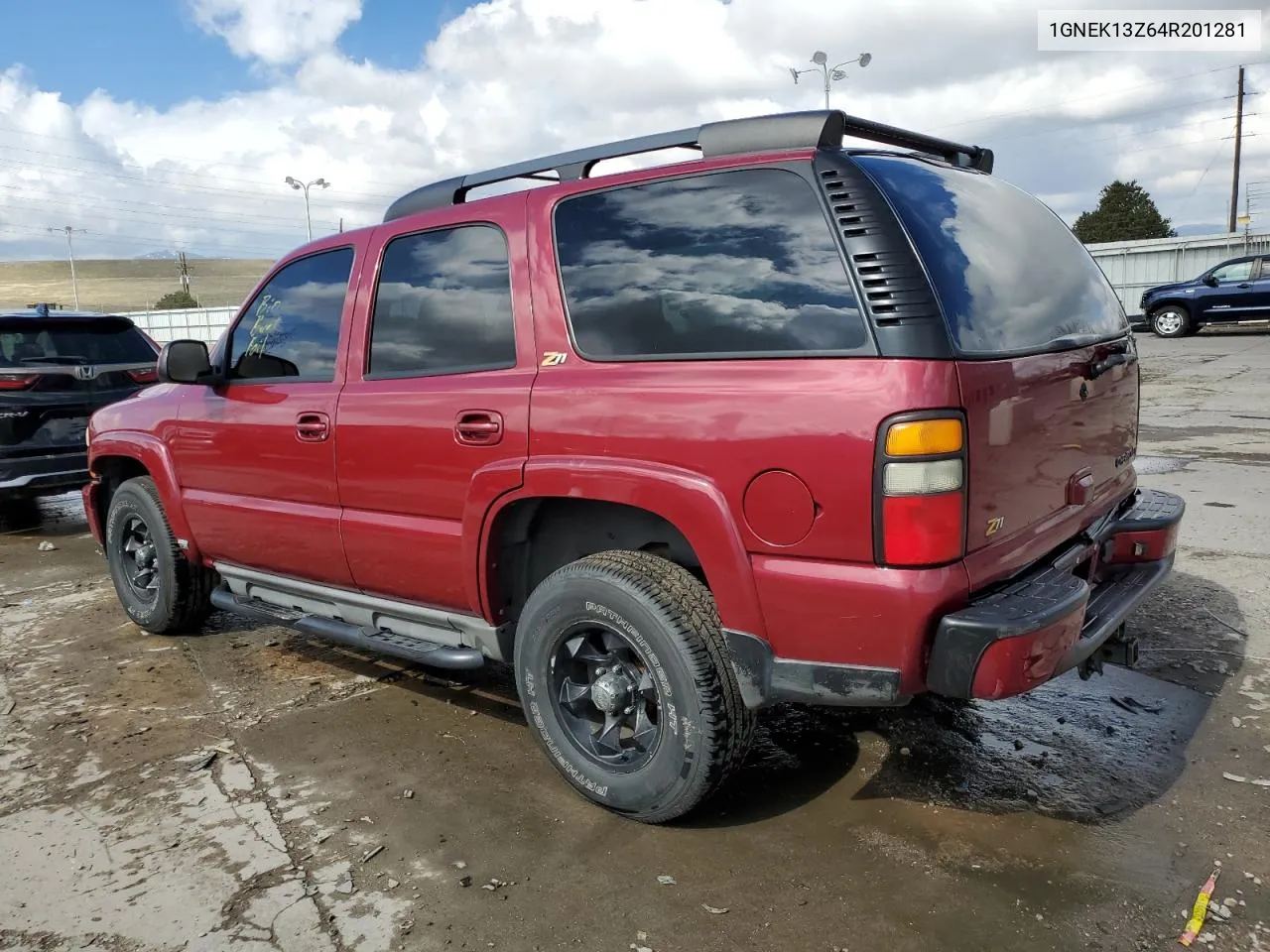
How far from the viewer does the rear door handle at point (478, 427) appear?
3100 millimetres

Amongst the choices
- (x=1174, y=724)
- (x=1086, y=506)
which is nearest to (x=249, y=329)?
(x=1086, y=506)

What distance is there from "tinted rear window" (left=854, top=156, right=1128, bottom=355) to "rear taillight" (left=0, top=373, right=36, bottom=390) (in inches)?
271

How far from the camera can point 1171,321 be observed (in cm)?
2114

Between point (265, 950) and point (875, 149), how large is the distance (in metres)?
2.70

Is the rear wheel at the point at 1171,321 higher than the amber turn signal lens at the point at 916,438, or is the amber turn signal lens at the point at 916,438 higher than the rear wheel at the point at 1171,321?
the rear wheel at the point at 1171,321

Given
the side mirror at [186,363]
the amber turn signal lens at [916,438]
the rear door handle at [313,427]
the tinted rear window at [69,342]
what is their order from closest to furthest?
the amber turn signal lens at [916,438] < the rear door handle at [313,427] < the side mirror at [186,363] < the tinted rear window at [69,342]

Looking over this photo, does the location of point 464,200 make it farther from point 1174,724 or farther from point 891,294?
point 1174,724

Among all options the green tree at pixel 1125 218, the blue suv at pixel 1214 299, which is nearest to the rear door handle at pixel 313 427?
the blue suv at pixel 1214 299

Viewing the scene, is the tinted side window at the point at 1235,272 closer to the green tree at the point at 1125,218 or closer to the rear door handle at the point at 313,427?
the rear door handle at the point at 313,427

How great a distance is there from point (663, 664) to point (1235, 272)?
21767 millimetres

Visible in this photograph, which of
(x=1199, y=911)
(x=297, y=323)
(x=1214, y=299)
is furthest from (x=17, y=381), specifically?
(x=1214, y=299)

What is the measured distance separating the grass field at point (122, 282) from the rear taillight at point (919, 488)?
3610 inches

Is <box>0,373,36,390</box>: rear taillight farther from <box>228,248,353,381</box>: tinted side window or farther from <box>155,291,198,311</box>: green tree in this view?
<box>155,291,198,311</box>: green tree

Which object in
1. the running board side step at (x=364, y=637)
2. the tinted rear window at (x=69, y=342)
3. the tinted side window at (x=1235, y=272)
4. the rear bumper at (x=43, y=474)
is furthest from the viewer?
the tinted side window at (x=1235, y=272)
